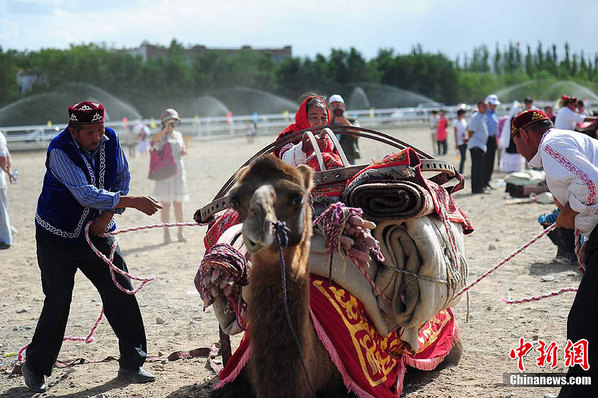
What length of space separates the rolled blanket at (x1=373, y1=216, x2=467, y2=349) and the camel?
1.02 m

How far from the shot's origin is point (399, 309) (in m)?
5.17

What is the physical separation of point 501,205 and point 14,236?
9.39 meters

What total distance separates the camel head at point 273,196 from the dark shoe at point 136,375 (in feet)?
8.13

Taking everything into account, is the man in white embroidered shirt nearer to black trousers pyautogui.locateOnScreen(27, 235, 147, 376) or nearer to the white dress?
black trousers pyautogui.locateOnScreen(27, 235, 147, 376)

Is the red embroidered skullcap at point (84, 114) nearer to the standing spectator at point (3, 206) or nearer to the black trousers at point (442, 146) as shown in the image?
the standing spectator at point (3, 206)

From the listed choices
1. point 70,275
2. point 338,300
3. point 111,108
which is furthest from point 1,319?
point 111,108

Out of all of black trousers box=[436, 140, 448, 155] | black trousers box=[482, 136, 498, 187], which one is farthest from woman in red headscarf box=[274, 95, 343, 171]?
black trousers box=[436, 140, 448, 155]

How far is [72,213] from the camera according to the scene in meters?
5.67

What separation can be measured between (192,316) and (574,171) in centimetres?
447

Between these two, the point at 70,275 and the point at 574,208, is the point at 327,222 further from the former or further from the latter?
the point at 70,275

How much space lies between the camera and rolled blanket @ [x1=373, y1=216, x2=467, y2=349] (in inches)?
201

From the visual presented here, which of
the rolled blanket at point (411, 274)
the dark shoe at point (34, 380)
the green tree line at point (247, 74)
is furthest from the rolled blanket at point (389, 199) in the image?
the green tree line at point (247, 74)

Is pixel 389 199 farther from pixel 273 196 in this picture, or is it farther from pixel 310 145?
pixel 273 196

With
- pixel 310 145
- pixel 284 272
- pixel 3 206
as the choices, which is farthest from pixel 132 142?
pixel 284 272
